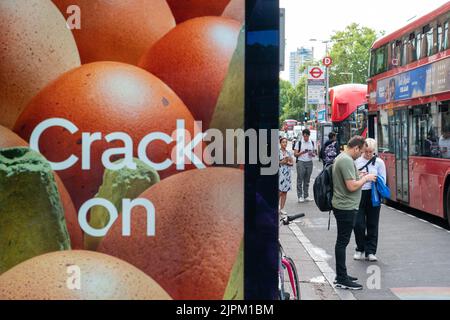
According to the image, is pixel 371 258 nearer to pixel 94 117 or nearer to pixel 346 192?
pixel 346 192

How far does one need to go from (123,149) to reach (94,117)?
212mm

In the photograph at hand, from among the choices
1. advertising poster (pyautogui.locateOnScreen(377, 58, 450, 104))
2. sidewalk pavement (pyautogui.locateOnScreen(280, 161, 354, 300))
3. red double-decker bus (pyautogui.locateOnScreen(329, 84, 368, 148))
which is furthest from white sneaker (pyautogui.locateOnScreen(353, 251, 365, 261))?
red double-decker bus (pyautogui.locateOnScreen(329, 84, 368, 148))

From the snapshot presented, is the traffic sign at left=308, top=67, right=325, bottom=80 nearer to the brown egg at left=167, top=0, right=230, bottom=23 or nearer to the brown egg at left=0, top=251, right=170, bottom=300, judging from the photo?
the brown egg at left=167, top=0, right=230, bottom=23

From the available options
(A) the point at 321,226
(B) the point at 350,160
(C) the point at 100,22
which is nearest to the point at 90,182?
(C) the point at 100,22

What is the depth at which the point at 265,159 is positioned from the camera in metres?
3.32

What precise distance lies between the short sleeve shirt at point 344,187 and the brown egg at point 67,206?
5.09 metres

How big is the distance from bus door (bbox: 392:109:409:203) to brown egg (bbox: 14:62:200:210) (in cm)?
1320

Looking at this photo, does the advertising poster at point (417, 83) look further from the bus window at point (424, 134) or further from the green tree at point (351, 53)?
the green tree at point (351, 53)

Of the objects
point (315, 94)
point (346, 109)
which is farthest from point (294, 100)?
point (346, 109)

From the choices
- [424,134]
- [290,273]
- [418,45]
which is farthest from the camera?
[418,45]

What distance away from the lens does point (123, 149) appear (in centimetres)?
338

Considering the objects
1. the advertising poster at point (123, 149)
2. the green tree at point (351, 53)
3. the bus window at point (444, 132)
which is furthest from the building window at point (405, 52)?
the green tree at point (351, 53)

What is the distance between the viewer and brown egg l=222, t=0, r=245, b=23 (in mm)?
3359

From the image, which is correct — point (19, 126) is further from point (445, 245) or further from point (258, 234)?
point (445, 245)
